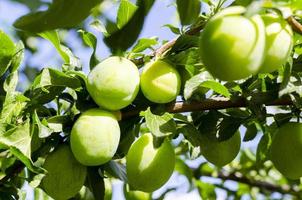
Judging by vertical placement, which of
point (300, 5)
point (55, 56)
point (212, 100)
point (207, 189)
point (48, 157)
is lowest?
point (207, 189)

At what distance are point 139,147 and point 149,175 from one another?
0.06 metres

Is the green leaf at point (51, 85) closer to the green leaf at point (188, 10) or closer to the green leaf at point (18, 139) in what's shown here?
the green leaf at point (18, 139)

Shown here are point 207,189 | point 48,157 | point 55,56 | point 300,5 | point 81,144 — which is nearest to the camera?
point 300,5

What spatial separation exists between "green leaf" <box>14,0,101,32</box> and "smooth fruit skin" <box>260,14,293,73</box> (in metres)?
0.31

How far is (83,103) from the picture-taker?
1246 millimetres

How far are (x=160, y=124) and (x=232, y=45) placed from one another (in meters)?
0.31

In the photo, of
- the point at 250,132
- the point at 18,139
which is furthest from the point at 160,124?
the point at 250,132

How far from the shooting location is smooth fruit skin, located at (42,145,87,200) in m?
1.21

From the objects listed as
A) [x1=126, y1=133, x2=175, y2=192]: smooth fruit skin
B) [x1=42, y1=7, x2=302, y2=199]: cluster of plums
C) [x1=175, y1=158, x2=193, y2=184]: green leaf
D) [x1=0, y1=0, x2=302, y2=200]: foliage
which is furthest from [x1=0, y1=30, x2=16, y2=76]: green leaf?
[x1=175, y1=158, x2=193, y2=184]: green leaf

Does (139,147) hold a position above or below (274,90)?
below

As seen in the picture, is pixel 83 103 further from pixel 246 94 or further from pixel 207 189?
pixel 207 189

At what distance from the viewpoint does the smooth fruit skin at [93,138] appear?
1.14 metres

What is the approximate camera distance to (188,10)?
3.43 feet

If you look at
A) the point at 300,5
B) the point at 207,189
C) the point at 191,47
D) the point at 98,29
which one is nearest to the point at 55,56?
the point at 207,189
